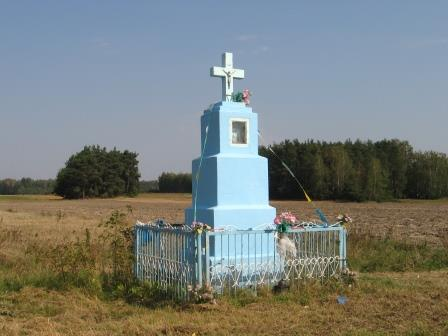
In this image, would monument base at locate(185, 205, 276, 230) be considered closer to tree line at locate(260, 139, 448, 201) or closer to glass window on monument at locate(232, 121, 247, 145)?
glass window on monument at locate(232, 121, 247, 145)

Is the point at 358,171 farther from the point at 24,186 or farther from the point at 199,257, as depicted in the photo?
the point at 24,186

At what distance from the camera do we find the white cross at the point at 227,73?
10977 millimetres

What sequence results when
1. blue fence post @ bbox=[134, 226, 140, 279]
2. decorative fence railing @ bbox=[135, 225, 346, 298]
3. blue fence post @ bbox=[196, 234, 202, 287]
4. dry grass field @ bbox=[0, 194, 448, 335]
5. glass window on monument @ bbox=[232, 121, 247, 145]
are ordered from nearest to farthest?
dry grass field @ bbox=[0, 194, 448, 335], blue fence post @ bbox=[196, 234, 202, 287], decorative fence railing @ bbox=[135, 225, 346, 298], blue fence post @ bbox=[134, 226, 140, 279], glass window on monument @ bbox=[232, 121, 247, 145]

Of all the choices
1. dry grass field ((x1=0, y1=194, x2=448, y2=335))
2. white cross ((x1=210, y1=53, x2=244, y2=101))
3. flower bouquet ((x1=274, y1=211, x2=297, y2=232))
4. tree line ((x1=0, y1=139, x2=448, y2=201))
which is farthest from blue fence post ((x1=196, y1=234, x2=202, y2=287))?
tree line ((x1=0, y1=139, x2=448, y2=201))

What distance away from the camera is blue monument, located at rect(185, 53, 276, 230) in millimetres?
10102

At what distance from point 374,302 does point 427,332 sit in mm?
1781

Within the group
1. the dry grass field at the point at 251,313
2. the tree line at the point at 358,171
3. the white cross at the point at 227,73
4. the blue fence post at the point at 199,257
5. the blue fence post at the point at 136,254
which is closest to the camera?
the dry grass field at the point at 251,313

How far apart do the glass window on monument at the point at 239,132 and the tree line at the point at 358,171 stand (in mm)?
67403

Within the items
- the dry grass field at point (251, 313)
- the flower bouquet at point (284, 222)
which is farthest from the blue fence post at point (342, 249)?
the flower bouquet at point (284, 222)

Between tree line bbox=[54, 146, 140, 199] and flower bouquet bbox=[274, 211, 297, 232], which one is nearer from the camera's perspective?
flower bouquet bbox=[274, 211, 297, 232]

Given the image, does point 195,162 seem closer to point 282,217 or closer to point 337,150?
point 282,217

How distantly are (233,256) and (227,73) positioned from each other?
3.76 metres

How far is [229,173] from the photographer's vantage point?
10.2 metres

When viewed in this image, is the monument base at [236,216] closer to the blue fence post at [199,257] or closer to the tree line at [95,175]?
the blue fence post at [199,257]
